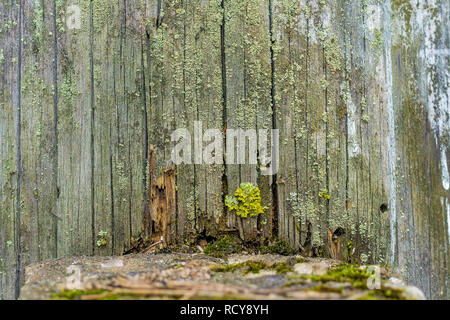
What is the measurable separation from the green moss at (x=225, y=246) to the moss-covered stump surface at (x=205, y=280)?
12 cm

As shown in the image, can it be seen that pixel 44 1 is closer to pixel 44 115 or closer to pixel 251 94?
pixel 44 115

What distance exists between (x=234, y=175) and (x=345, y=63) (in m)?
1.06

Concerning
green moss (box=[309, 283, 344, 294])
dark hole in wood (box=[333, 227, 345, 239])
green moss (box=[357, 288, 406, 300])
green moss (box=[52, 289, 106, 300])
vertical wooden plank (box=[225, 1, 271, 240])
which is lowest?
green moss (box=[357, 288, 406, 300])

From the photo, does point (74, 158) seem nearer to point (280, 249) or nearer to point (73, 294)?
point (73, 294)

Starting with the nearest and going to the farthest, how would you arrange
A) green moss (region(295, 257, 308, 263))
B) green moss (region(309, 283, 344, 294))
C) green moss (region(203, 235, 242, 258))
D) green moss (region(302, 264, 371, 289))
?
1. green moss (region(309, 283, 344, 294))
2. green moss (region(302, 264, 371, 289))
3. green moss (region(295, 257, 308, 263))
4. green moss (region(203, 235, 242, 258))

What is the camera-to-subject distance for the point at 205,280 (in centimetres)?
182

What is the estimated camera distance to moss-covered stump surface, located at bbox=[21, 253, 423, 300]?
5.27ft

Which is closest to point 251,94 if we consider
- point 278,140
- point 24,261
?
point 278,140

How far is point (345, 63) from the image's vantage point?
2.42 m

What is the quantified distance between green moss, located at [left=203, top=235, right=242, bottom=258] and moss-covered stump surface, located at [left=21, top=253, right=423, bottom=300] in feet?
0.40

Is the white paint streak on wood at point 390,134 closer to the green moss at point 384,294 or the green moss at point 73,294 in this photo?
the green moss at point 384,294

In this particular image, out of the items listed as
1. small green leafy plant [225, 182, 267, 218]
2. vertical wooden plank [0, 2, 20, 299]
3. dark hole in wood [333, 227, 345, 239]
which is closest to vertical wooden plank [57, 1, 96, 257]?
vertical wooden plank [0, 2, 20, 299]

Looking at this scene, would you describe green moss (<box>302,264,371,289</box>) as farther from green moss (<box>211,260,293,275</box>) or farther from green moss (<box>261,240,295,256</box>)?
green moss (<box>261,240,295,256</box>)
